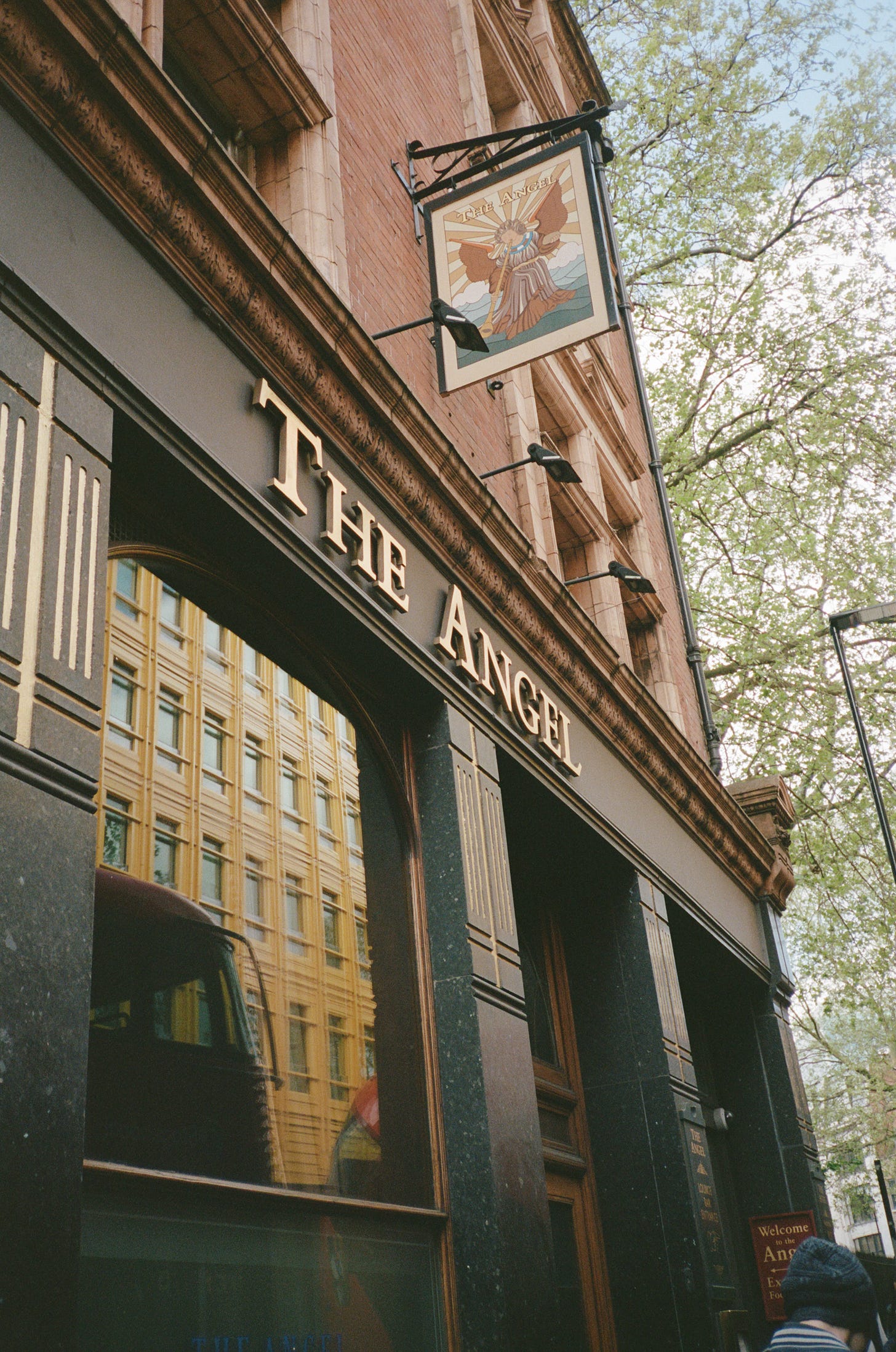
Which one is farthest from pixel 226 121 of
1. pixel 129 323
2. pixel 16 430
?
pixel 16 430

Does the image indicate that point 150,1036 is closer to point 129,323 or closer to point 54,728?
point 54,728

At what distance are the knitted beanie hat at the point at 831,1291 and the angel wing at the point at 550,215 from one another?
213 inches

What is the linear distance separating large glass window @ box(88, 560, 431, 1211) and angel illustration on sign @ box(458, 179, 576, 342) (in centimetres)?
272

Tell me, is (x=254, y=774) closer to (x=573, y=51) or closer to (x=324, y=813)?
(x=324, y=813)

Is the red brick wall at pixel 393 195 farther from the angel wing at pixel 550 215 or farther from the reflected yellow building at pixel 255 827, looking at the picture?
the reflected yellow building at pixel 255 827

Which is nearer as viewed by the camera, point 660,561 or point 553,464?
point 553,464

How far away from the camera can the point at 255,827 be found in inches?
185

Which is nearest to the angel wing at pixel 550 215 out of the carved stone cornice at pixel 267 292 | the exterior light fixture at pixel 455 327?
the exterior light fixture at pixel 455 327

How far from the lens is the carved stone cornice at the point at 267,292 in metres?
3.99

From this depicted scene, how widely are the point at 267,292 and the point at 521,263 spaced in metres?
2.41

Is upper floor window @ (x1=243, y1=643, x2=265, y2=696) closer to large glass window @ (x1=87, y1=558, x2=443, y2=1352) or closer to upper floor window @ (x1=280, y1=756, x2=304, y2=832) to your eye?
large glass window @ (x1=87, y1=558, x2=443, y2=1352)

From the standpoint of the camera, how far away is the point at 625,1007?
25.9ft

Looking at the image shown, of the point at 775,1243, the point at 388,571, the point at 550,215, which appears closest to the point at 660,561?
the point at 550,215

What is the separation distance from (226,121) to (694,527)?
533 inches
